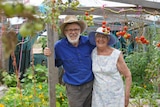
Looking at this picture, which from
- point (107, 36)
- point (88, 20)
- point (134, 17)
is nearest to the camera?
point (107, 36)

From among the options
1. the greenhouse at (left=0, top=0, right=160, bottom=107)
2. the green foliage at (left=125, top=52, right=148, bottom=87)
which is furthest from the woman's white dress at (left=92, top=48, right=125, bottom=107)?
the green foliage at (left=125, top=52, right=148, bottom=87)

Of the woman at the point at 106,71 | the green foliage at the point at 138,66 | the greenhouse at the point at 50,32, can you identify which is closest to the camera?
the greenhouse at the point at 50,32

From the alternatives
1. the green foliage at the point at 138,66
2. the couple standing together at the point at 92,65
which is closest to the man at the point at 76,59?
the couple standing together at the point at 92,65

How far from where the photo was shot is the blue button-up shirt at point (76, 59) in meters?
3.07

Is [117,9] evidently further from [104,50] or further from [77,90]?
[77,90]

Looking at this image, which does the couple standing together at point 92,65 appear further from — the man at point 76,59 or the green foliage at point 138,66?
the green foliage at point 138,66

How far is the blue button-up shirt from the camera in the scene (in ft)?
10.1

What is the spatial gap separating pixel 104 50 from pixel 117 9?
0.74 m

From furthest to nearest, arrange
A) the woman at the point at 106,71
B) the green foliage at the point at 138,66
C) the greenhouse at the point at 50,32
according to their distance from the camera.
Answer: the green foliage at the point at 138,66, the woman at the point at 106,71, the greenhouse at the point at 50,32

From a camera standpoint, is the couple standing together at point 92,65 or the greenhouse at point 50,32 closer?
the greenhouse at point 50,32

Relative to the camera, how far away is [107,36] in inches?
119

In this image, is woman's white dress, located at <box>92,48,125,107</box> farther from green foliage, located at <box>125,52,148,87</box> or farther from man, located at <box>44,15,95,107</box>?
green foliage, located at <box>125,52,148,87</box>

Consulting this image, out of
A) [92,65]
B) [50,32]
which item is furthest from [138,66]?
[50,32]

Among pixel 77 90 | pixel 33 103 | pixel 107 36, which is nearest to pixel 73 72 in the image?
pixel 77 90
